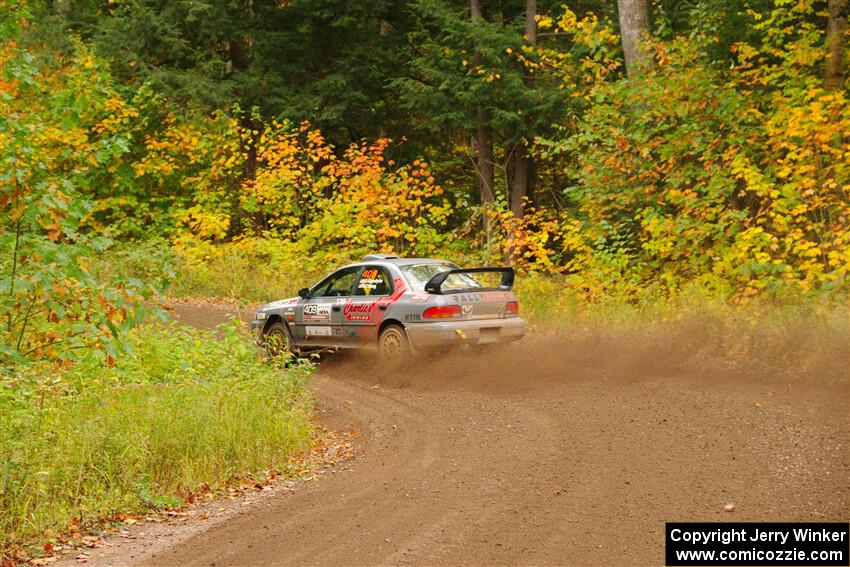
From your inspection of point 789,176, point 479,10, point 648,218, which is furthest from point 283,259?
point 789,176

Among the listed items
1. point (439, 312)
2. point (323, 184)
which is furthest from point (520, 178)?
point (439, 312)

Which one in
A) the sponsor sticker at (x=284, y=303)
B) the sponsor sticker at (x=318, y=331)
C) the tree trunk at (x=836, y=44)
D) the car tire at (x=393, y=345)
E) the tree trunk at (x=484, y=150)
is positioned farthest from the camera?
the tree trunk at (x=484, y=150)

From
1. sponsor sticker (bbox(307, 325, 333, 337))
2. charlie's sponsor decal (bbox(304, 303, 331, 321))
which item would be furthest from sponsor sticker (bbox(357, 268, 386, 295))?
sponsor sticker (bbox(307, 325, 333, 337))

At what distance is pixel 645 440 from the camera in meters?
9.37

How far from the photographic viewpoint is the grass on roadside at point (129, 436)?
7.39 meters

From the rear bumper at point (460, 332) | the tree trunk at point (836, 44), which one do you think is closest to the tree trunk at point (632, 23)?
the tree trunk at point (836, 44)

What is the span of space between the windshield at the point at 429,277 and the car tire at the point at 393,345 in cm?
70

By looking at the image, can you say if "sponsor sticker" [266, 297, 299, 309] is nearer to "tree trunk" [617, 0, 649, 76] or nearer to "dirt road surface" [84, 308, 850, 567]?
"dirt road surface" [84, 308, 850, 567]

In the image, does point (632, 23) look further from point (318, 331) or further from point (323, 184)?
point (318, 331)

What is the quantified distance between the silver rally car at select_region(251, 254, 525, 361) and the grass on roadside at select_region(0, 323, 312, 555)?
7.73 ft

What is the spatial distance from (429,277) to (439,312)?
948 millimetres

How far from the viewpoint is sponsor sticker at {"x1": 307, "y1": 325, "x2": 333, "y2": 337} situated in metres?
15.2

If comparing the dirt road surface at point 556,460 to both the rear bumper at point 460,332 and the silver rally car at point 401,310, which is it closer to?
the rear bumper at point 460,332

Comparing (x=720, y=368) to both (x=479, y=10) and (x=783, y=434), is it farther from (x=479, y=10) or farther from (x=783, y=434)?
(x=479, y=10)
